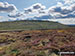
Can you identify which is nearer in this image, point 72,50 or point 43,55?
point 43,55

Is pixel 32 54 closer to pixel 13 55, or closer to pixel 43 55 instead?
pixel 43 55

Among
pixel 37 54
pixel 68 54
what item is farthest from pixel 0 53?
pixel 68 54

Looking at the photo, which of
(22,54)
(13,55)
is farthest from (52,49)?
(13,55)

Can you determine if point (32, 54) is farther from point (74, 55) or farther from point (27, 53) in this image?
point (74, 55)

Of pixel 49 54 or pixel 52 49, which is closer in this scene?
pixel 49 54

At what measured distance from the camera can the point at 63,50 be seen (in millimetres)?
19359

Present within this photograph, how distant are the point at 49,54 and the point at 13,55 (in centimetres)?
501

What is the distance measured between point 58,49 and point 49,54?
2349 mm

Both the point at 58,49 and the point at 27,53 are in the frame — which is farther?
the point at 58,49

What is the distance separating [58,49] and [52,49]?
3.05 feet

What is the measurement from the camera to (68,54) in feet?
58.3

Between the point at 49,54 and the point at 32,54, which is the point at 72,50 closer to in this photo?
the point at 49,54

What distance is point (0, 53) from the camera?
61.9 feet

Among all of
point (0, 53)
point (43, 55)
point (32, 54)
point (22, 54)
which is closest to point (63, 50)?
point (43, 55)
